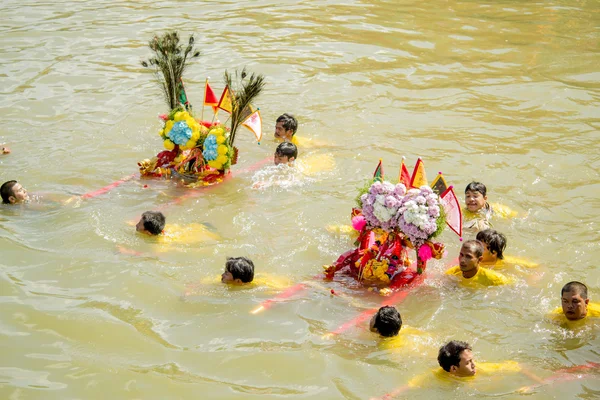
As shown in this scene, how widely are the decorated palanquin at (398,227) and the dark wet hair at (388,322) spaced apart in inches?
33.0

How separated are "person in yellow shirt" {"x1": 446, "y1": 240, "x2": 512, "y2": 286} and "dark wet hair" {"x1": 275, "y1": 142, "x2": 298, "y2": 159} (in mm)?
3653

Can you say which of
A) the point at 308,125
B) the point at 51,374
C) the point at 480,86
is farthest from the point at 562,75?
the point at 51,374

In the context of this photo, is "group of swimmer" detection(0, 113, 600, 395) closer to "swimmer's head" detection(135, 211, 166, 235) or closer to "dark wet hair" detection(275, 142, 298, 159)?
"swimmer's head" detection(135, 211, 166, 235)

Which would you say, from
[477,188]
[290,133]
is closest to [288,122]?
[290,133]

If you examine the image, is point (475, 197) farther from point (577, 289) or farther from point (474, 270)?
point (577, 289)

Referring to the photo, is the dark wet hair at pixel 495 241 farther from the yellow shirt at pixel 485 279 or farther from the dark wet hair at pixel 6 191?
the dark wet hair at pixel 6 191

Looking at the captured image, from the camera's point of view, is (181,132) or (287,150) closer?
(181,132)

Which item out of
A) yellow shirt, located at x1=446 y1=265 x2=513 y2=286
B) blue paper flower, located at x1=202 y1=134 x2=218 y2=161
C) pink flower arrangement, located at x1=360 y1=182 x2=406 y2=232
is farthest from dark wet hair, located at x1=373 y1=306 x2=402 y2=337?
blue paper flower, located at x1=202 y1=134 x2=218 y2=161

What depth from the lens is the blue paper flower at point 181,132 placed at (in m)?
10.5

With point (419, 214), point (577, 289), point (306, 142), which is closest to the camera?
point (577, 289)

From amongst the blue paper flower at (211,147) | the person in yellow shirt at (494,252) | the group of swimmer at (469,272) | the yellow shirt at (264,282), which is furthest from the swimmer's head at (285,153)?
the person in yellow shirt at (494,252)

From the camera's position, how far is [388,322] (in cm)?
727

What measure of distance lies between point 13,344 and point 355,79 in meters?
9.27

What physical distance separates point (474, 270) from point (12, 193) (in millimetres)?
6071
